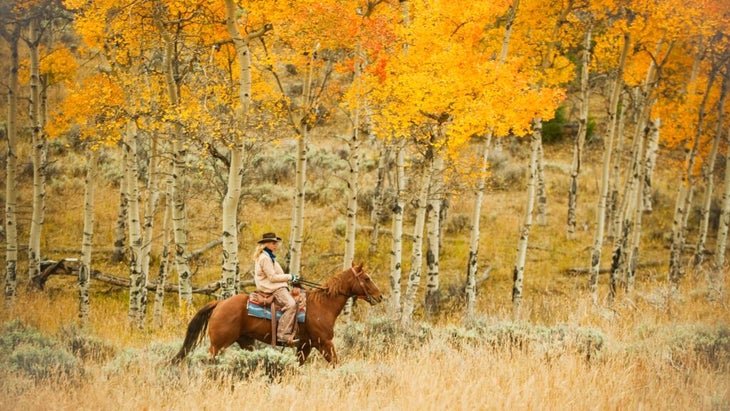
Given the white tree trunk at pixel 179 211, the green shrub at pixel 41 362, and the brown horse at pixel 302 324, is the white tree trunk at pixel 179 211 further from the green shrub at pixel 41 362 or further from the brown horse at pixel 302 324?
the green shrub at pixel 41 362

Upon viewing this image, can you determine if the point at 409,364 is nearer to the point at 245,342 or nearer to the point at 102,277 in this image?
the point at 245,342

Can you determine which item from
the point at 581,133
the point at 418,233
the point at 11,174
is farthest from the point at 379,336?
the point at 581,133

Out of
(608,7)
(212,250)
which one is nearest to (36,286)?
(212,250)

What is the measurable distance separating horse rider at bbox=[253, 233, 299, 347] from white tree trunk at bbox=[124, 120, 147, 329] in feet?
19.5

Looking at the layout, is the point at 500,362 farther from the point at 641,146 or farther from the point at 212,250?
the point at 212,250

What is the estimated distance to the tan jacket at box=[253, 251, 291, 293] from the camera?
28.5ft

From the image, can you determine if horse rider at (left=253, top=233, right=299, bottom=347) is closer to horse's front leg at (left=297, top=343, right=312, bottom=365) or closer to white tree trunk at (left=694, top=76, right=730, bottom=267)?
horse's front leg at (left=297, top=343, right=312, bottom=365)

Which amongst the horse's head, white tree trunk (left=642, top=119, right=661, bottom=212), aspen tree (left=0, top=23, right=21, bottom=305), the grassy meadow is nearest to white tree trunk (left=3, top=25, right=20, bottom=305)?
aspen tree (left=0, top=23, right=21, bottom=305)

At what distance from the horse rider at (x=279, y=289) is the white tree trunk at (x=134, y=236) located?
19.5 ft

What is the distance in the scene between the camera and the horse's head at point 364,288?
9242mm

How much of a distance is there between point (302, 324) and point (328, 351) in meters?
0.57

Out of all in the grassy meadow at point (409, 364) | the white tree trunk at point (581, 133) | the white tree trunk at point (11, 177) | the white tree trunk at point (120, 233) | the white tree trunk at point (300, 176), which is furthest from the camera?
the white tree trunk at point (120, 233)

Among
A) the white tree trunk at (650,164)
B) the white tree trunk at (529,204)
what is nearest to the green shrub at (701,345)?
the white tree trunk at (529,204)

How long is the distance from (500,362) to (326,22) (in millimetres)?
8432
